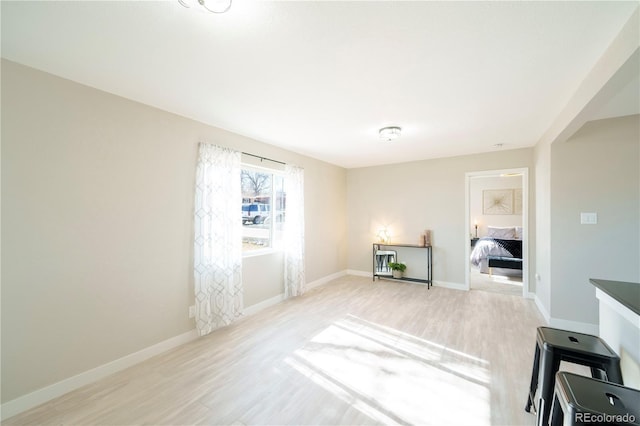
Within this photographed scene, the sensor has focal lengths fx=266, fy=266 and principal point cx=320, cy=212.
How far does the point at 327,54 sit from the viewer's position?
70.4 inches

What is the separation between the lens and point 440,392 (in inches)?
79.7

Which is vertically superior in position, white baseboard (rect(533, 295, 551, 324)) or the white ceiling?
the white ceiling

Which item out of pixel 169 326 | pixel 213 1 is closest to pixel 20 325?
pixel 169 326

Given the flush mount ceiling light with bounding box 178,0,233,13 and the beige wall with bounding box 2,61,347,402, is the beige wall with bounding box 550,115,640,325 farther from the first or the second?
the beige wall with bounding box 2,61,347,402

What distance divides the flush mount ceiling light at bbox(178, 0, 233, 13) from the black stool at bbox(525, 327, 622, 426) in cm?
260

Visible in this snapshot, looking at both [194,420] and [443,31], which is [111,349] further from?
[443,31]

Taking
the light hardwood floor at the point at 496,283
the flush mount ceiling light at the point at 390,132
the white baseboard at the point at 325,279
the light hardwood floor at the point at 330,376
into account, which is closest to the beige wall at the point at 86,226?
the light hardwood floor at the point at 330,376

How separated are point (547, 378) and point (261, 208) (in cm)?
350

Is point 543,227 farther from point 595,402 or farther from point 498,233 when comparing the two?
point 498,233

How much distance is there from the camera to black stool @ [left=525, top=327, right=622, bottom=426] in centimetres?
143

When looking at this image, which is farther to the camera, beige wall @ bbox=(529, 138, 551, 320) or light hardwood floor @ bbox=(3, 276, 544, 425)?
beige wall @ bbox=(529, 138, 551, 320)

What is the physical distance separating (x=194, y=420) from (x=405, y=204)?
468cm
